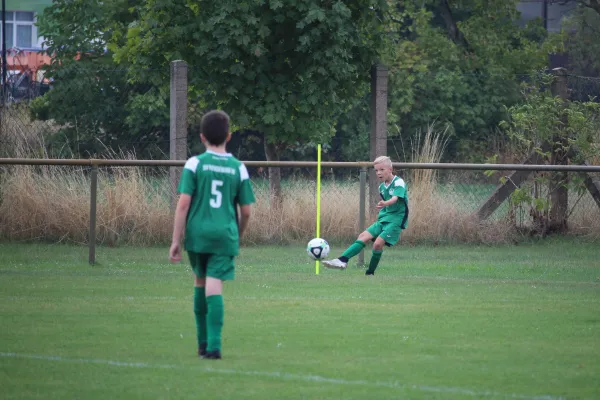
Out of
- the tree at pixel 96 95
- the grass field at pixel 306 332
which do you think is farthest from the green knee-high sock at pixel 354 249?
the tree at pixel 96 95

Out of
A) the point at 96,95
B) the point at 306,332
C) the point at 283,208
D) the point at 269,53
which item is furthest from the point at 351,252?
the point at 96,95

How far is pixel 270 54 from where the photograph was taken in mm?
18953

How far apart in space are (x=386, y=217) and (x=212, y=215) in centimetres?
613

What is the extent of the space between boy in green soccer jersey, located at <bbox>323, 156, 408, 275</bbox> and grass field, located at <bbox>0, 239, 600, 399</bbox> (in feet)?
1.19

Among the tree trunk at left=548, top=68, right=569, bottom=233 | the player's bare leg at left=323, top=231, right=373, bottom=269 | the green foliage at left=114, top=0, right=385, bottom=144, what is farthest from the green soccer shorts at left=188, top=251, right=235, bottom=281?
the tree trunk at left=548, top=68, right=569, bottom=233

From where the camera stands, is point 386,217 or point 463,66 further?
point 463,66

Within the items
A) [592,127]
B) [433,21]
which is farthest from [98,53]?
[433,21]

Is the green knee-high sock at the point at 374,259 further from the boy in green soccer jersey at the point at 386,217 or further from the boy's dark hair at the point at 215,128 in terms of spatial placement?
the boy's dark hair at the point at 215,128

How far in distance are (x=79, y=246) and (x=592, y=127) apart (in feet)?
29.5

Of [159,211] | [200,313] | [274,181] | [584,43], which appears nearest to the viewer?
[200,313]

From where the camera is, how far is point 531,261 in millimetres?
15875

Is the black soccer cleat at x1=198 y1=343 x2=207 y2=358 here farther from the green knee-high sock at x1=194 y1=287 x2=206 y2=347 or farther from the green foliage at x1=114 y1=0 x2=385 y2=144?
the green foliage at x1=114 y1=0 x2=385 y2=144

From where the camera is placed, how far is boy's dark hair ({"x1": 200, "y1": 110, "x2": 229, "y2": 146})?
7.74 metres

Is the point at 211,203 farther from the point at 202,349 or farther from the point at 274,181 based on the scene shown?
the point at 274,181
